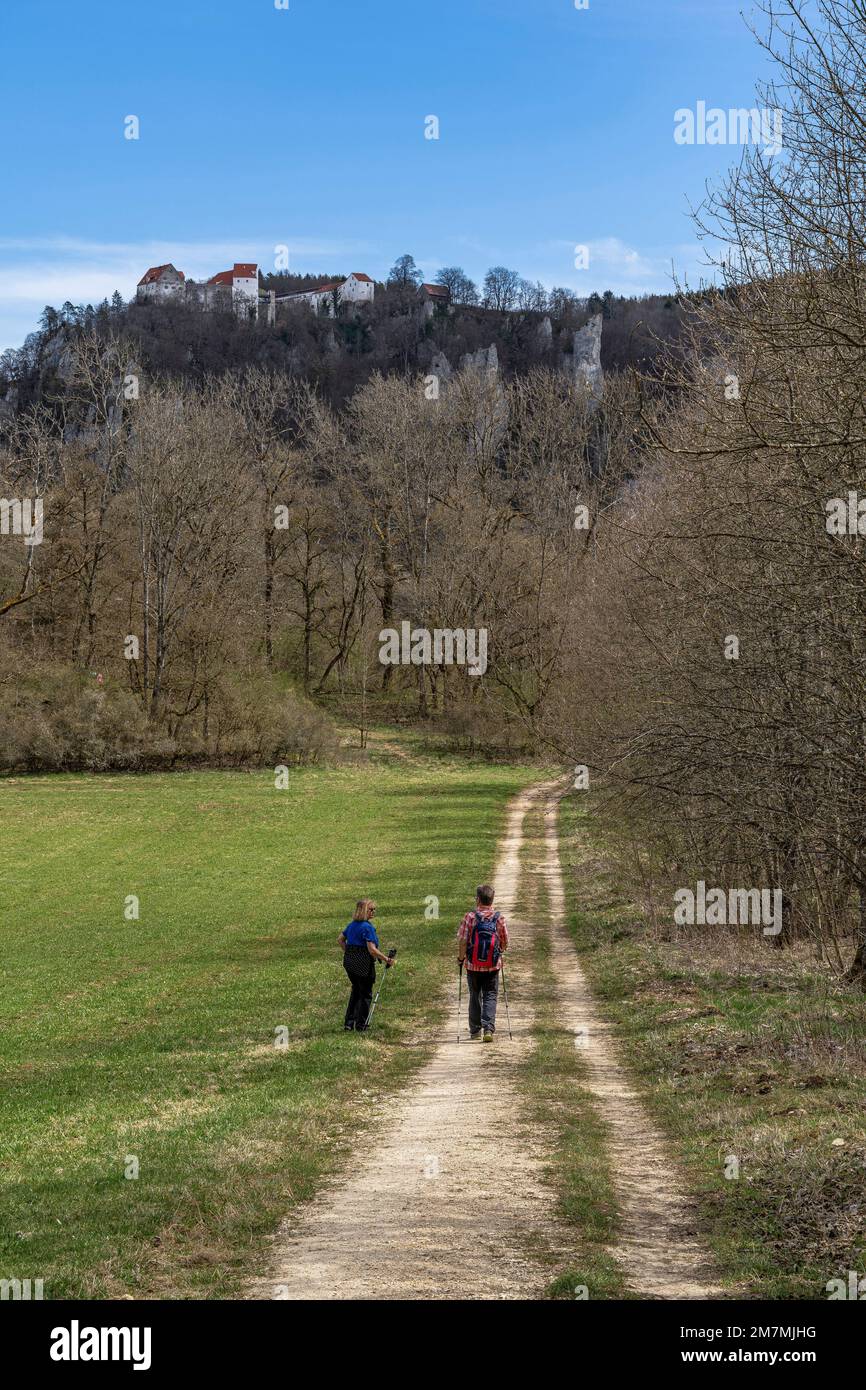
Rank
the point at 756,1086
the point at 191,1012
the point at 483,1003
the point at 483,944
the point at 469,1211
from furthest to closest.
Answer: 1. the point at 191,1012
2. the point at 483,1003
3. the point at 483,944
4. the point at 756,1086
5. the point at 469,1211

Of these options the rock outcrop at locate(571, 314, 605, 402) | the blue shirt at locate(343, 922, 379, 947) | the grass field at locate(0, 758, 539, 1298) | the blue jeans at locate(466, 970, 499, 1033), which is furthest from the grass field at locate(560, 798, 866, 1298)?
the rock outcrop at locate(571, 314, 605, 402)

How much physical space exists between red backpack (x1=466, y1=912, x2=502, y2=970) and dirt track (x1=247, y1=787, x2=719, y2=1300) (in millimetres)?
1494

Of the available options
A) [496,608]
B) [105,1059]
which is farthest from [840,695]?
[496,608]

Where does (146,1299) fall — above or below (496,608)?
below

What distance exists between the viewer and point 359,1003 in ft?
57.0

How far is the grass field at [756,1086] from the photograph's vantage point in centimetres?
857

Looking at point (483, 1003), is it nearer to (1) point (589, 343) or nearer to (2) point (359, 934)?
(2) point (359, 934)

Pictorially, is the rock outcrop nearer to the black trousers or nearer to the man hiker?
the black trousers

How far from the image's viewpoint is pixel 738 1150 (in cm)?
1076

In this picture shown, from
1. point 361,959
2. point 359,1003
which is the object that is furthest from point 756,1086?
point 359,1003

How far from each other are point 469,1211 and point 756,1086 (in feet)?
14.8

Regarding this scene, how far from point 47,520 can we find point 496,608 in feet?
85.2

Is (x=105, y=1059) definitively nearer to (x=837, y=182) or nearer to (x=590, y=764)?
(x=590, y=764)

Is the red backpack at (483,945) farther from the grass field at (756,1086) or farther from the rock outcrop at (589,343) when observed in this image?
the rock outcrop at (589,343)
